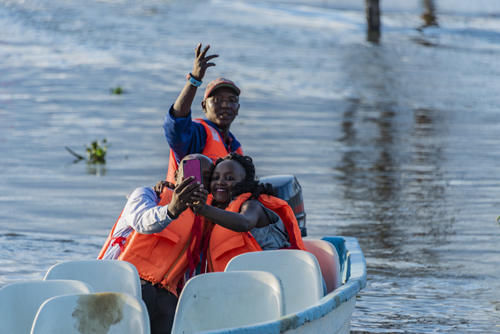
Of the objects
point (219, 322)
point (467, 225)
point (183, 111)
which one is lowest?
point (467, 225)

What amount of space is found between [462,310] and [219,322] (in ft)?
10.3

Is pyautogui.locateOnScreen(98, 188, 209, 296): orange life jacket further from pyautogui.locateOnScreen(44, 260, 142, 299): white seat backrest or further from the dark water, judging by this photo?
the dark water

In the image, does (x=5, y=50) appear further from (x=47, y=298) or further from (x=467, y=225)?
(x=47, y=298)

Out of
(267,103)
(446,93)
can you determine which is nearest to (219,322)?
(267,103)

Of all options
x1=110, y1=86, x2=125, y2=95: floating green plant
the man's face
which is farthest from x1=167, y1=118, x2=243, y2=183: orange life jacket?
x1=110, y1=86, x2=125, y2=95: floating green plant

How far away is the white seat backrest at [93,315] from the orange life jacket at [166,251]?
0.93 meters

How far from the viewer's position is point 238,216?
5418 mm

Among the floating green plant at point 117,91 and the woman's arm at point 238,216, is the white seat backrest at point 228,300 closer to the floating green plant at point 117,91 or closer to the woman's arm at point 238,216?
the woman's arm at point 238,216

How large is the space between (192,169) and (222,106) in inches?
52.2

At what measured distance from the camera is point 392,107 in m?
21.8

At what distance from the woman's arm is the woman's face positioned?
14 centimetres

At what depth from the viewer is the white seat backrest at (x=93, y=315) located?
4.40 m

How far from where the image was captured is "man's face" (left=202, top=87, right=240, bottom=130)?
6684mm

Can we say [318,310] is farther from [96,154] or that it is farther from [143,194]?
[96,154]
